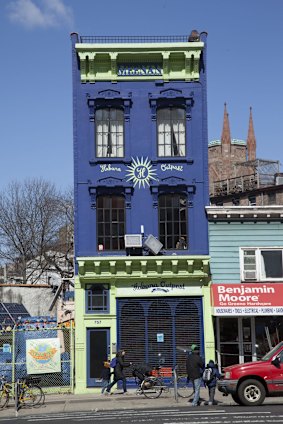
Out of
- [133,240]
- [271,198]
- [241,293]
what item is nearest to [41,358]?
[133,240]

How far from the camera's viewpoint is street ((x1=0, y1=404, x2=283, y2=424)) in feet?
50.3

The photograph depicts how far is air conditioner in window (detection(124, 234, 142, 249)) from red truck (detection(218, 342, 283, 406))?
7942mm

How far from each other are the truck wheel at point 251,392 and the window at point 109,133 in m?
11.0

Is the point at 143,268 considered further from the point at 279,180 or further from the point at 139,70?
the point at 279,180

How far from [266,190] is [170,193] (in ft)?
153

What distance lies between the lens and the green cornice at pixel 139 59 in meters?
25.8

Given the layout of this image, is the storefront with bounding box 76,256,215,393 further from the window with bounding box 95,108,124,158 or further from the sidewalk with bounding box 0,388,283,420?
the window with bounding box 95,108,124,158

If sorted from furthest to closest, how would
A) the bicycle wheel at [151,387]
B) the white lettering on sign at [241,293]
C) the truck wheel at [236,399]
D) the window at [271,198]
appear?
the window at [271,198]
the white lettering on sign at [241,293]
the bicycle wheel at [151,387]
the truck wheel at [236,399]

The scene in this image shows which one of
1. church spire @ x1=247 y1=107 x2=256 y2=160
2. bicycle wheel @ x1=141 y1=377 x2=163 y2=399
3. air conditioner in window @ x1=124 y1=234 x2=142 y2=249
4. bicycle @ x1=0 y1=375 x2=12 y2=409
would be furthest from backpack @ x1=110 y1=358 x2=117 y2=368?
church spire @ x1=247 y1=107 x2=256 y2=160

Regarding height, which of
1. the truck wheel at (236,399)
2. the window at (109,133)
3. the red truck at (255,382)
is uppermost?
the window at (109,133)

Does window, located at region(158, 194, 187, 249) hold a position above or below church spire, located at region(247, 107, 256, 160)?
below

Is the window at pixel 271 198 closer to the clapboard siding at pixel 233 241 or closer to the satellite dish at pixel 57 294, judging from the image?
the satellite dish at pixel 57 294

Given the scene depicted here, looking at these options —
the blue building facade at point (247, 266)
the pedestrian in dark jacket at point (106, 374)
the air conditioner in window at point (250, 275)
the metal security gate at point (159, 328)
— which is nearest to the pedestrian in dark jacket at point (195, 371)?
the pedestrian in dark jacket at point (106, 374)

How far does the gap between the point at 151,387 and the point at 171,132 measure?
9.97 m
